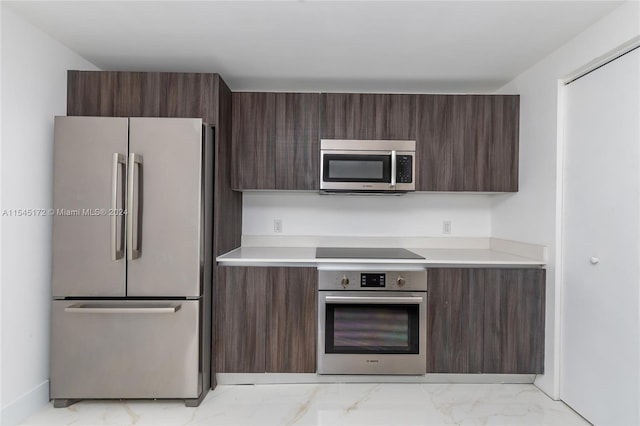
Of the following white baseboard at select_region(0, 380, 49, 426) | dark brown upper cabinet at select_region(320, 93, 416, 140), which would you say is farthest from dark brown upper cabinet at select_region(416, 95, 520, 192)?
white baseboard at select_region(0, 380, 49, 426)

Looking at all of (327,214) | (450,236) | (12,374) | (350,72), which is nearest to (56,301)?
(12,374)

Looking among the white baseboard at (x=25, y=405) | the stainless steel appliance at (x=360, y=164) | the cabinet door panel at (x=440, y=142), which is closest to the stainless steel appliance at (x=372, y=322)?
the stainless steel appliance at (x=360, y=164)

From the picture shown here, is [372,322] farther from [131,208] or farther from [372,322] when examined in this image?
[131,208]

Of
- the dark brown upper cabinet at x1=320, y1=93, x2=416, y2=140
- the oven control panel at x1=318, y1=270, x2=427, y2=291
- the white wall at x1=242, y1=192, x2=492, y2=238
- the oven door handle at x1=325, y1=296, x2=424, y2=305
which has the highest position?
the dark brown upper cabinet at x1=320, y1=93, x2=416, y2=140

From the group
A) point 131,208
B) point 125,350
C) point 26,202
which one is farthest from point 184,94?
point 125,350

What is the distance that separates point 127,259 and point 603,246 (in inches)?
101

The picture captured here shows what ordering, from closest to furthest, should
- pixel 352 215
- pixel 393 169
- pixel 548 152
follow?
pixel 548 152 < pixel 393 169 < pixel 352 215

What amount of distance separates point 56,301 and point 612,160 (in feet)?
10.1

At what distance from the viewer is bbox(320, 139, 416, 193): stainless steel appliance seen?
108 inches

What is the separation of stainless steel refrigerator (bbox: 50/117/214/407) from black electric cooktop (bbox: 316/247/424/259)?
883 millimetres

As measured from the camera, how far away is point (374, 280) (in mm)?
2477

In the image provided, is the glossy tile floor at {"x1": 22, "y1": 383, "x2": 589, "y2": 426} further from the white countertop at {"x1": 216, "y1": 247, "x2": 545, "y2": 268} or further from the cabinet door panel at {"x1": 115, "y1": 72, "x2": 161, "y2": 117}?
the cabinet door panel at {"x1": 115, "y1": 72, "x2": 161, "y2": 117}

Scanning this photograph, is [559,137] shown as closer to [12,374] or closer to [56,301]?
[56,301]

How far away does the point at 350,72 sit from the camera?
8.89ft
